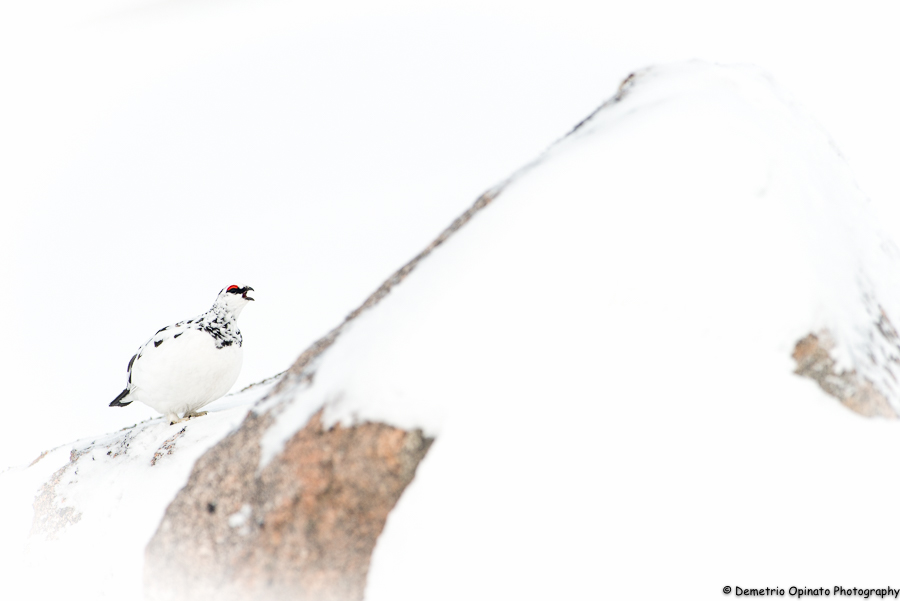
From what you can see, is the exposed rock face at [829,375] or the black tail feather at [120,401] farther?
the black tail feather at [120,401]

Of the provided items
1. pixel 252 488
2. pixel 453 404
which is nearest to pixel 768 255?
pixel 453 404

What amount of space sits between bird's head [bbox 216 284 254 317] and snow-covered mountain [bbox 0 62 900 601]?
6.51ft

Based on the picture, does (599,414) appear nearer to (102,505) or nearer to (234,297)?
(102,505)

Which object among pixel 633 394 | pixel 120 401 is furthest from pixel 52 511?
pixel 633 394

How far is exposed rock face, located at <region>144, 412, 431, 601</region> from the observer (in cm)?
249

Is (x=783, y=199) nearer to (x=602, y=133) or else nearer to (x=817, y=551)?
(x=602, y=133)

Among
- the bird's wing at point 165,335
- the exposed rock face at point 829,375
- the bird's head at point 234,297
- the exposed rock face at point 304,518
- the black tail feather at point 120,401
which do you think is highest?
the bird's head at point 234,297

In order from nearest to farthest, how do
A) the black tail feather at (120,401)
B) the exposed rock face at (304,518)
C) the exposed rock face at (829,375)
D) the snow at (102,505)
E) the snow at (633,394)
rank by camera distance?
the snow at (633,394) → the exposed rock face at (829,375) → the exposed rock face at (304,518) → the snow at (102,505) → the black tail feather at (120,401)

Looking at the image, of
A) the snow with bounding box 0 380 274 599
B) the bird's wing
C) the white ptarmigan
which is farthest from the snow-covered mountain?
the bird's wing

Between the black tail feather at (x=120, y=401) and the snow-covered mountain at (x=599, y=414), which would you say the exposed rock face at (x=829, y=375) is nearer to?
the snow-covered mountain at (x=599, y=414)

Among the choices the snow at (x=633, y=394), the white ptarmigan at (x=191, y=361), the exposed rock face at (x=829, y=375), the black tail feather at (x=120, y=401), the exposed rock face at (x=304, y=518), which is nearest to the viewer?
the snow at (x=633, y=394)

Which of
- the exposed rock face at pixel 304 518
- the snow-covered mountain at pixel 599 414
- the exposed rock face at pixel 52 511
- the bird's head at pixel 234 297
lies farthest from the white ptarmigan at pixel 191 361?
the exposed rock face at pixel 304 518

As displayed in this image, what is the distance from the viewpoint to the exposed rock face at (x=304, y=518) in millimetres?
2494

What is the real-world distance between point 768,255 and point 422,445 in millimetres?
1565
